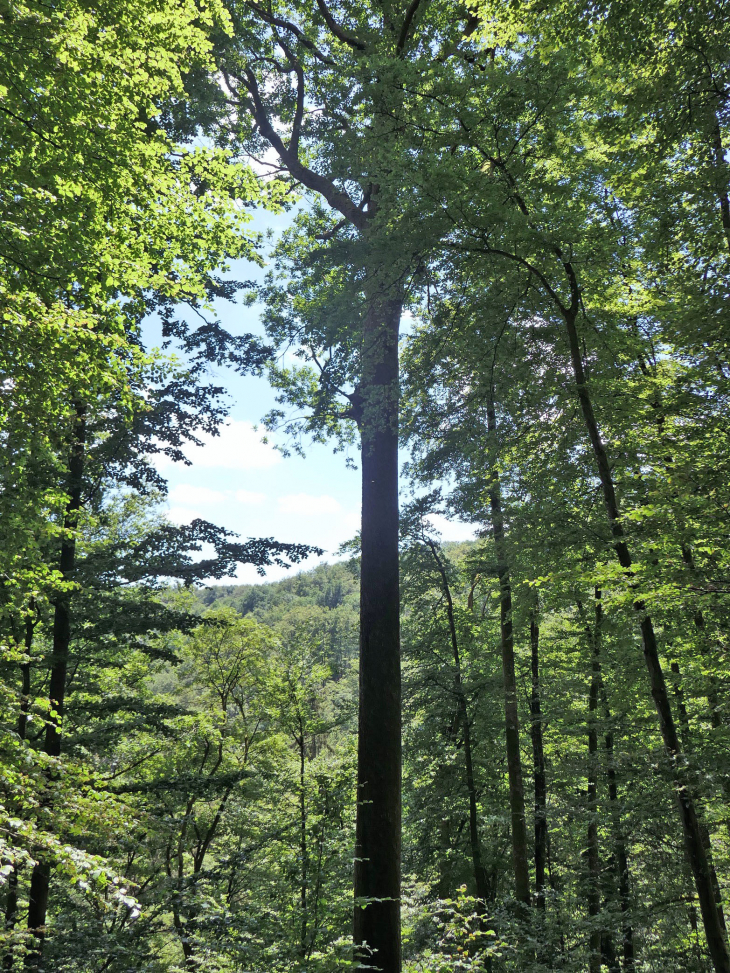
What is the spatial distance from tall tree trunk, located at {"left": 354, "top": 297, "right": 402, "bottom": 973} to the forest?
39mm

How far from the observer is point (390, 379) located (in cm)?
693

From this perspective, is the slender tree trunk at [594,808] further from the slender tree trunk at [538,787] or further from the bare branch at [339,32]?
the bare branch at [339,32]

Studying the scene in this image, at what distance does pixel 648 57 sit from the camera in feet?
13.5

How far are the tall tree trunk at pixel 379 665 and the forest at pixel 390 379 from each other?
39 millimetres

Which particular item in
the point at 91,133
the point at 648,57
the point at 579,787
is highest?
the point at 648,57

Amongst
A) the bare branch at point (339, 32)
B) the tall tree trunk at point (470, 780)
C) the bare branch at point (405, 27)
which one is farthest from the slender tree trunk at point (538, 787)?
the bare branch at point (339, 32)

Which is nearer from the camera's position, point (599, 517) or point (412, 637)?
point (599, 517)

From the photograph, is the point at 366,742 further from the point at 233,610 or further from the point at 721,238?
the point at 233,610

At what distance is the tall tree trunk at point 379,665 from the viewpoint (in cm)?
501

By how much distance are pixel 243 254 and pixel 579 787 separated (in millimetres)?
13228

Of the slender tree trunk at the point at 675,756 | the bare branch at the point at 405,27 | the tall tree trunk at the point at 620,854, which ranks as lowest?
the tall tree trunk at the point at 620,854

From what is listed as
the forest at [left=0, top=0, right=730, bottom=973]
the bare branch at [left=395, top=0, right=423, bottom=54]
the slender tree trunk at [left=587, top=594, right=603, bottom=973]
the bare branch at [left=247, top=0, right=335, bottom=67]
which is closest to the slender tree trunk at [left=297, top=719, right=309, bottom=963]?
the forest at [left=0, top=0, right=730, bottom=973]

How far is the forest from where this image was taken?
13.5ft

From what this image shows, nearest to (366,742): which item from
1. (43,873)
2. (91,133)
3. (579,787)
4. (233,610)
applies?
(43,873)
